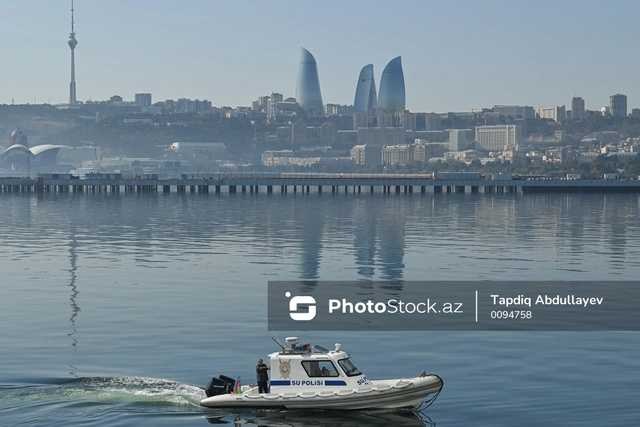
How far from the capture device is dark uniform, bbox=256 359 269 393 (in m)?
30.4

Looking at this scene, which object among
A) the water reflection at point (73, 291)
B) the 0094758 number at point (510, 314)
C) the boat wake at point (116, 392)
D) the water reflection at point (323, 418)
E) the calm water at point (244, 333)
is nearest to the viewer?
the water reflection at point (323, 418)

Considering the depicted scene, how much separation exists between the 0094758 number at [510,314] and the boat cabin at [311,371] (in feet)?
51.8

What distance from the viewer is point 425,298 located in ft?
167

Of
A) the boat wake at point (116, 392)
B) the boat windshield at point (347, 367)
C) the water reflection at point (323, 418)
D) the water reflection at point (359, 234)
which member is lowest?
the water reflection at point (323, 418)

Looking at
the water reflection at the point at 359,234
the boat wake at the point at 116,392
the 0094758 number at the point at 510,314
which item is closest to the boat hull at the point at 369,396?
the boat wake at the point at 116,392

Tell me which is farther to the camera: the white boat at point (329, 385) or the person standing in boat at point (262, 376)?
the person standing in boat at point (262, 376)

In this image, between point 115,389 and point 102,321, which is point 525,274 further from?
point 115,389

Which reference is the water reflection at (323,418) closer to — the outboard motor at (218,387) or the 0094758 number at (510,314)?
the outboard motor at (218,387)

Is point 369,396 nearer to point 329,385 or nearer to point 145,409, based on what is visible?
point 329,385

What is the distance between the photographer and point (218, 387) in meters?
31.1

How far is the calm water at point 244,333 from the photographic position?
101 feet

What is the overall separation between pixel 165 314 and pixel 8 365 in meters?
10.4

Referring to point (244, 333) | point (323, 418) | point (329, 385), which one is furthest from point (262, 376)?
point (244, 333)

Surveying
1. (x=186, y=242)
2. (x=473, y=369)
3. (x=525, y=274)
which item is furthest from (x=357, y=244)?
(x=473, y=369)
